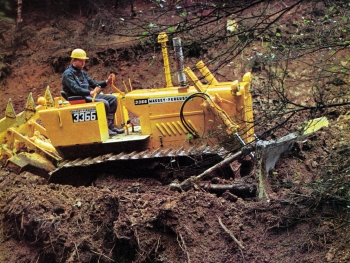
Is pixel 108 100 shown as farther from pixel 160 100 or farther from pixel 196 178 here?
pixel 196 178

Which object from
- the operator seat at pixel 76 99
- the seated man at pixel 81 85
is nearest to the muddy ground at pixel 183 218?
the seated man at pixel 81 85

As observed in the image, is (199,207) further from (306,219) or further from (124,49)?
(124,49)

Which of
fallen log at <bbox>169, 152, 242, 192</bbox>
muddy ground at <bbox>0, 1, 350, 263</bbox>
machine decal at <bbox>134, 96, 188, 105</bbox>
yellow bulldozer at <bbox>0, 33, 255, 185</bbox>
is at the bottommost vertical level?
muddy ground at <bbox>0, 1, 350, 263</bbox>

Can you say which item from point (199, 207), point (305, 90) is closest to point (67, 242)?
point (199, 207)

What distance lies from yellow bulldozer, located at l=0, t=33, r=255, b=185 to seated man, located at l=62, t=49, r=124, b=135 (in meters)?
0.16

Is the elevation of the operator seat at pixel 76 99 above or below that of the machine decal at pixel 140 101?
above

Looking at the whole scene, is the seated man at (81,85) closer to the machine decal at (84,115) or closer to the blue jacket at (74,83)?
the blue jacket at (74,83)

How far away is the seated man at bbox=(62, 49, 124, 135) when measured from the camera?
29.7 feet

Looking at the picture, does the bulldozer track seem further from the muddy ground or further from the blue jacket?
the blue jacket

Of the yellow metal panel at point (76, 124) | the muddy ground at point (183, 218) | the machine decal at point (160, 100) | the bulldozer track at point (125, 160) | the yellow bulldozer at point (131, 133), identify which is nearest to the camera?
the muddy ground at point (183, 218)

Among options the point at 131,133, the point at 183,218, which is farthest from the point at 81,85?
the point at 183,218

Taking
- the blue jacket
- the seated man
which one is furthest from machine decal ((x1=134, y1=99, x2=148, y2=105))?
the blue jacket

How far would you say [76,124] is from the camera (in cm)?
908

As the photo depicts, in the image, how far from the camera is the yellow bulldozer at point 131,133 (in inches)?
348
